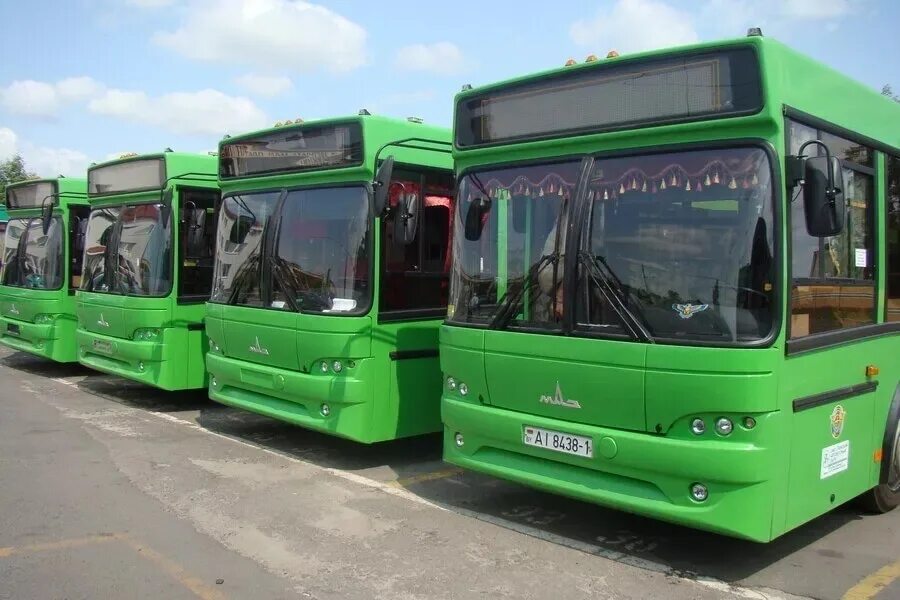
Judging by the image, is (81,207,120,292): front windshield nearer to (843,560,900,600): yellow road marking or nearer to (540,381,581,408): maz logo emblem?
(540,381,581,408): maz logo emblem

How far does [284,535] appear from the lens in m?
5.64

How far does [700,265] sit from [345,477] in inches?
151

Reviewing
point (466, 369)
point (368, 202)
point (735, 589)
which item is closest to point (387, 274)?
point (368, 202)

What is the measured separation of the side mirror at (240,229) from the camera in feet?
27.3

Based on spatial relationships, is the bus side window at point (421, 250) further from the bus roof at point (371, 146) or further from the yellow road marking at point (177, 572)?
the yellow road marking at point (177, 572)

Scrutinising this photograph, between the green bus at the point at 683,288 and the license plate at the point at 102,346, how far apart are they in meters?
6.05

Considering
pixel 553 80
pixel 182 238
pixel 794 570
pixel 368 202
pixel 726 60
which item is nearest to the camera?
pixel 726 60

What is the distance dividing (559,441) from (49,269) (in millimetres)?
10048

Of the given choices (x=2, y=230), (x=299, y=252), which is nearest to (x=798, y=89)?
(x=299, y=252)

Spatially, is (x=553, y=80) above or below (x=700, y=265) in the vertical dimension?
above

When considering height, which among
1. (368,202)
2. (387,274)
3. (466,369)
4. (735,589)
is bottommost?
(735,589)

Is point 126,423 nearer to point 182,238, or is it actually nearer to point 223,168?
point 182,238

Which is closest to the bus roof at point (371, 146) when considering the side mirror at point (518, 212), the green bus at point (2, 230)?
the side mirror at point (518, 212)

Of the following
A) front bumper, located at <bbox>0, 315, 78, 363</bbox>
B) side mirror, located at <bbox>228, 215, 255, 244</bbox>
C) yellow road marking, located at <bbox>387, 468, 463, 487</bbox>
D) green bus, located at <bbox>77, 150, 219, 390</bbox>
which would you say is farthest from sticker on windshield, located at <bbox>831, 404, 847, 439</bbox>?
front bumper, located at <bbox>0, 315, 78, 363</bbox>
